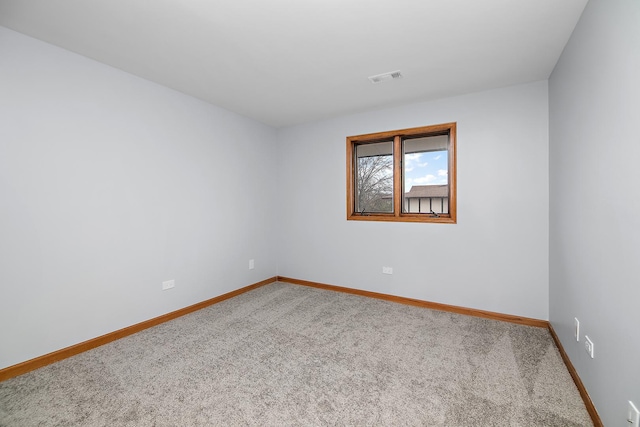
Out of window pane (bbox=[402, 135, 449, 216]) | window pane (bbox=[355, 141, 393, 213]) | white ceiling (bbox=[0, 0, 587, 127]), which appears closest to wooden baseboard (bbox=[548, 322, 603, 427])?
window pane (bbox=[402, 135, 449, 216])

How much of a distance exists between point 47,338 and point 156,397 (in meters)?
1.16

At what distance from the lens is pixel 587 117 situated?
172cm

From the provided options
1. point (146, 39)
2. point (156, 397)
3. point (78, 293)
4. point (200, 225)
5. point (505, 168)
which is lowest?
point (156, 397)

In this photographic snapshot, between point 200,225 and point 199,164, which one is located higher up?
point 199,164

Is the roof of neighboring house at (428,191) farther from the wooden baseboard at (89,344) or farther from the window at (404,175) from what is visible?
the wooden baseboard at (89,344)

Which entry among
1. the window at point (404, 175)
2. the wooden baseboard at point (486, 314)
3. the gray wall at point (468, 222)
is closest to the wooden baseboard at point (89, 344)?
the wooden baseboard at point (486, 314)

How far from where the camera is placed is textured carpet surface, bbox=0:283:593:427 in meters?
1.63

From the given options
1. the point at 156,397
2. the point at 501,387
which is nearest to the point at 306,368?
the point at 156,397

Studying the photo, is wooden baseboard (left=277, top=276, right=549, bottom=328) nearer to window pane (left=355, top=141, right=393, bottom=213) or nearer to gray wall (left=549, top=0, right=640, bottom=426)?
gray wall (left=549, top=0, right=640, bottom=426)

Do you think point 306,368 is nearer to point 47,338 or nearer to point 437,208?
point 47,338

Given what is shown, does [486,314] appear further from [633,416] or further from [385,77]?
[385,77]

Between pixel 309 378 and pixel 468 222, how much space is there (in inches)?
92.7

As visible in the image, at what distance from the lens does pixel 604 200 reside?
1482mm

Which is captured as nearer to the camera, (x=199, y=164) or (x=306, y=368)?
(x=306, y=368)
